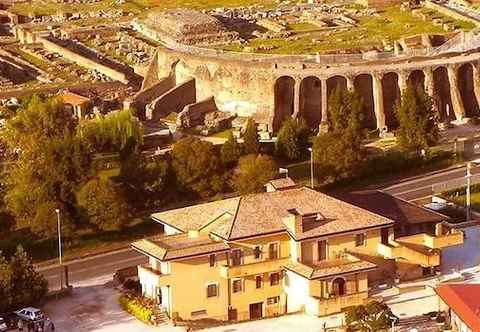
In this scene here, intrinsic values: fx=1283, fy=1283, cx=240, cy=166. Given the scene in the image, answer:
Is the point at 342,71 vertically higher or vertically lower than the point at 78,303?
higher

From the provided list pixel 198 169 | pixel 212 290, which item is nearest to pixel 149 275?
pixel 212 290

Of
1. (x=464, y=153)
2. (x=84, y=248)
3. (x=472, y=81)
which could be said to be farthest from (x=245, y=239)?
(x=472, y=81)

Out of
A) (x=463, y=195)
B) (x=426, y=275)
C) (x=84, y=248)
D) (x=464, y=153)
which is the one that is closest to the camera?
(x=426, y=275)

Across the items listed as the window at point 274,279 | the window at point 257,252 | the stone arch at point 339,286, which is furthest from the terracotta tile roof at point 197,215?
the stone arch at point 339,286

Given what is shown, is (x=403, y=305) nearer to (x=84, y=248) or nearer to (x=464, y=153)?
(x=84, y=248)

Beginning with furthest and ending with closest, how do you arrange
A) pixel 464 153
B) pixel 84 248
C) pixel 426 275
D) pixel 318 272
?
pixel 464 153 < pixel 84 248 < pixel 426 275 < pixel 318 272

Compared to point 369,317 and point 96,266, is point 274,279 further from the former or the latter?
point 96,266

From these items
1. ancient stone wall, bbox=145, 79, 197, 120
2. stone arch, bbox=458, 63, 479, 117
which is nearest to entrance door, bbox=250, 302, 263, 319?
ancient stone wall, bbox=145, 79, 197, 120

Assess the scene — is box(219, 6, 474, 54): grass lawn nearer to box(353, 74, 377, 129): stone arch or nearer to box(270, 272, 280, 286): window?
box(353, 74, 377, 129): stone arch
